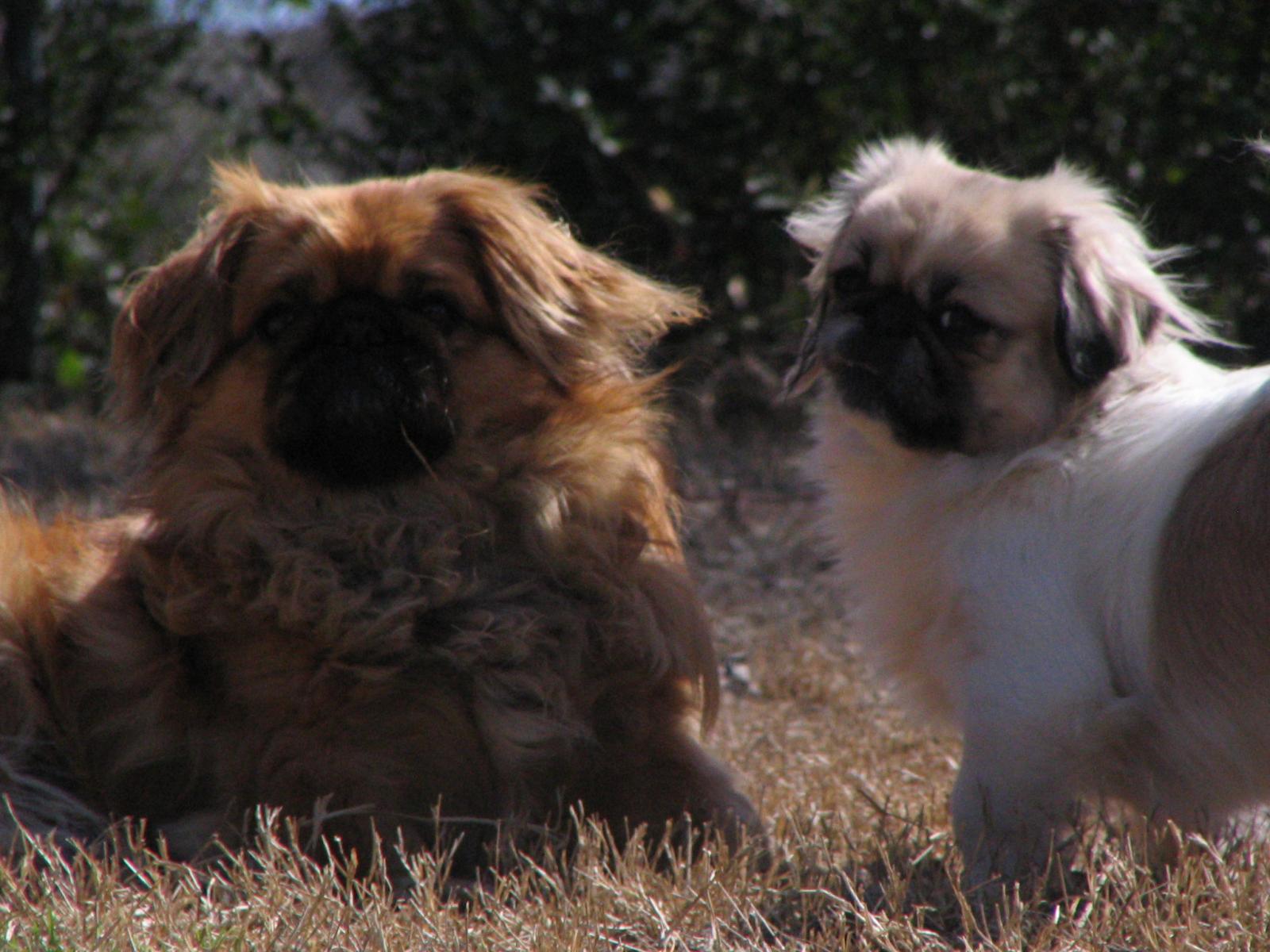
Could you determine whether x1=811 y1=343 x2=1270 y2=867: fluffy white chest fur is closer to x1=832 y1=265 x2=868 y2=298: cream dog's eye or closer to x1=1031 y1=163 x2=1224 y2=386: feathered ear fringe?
A: x1=1031 y1=163 x2=1224 y2=386: feathered ear fringe

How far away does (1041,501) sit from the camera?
251cm

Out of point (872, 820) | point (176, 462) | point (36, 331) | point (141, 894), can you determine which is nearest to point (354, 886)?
point (141, 894)

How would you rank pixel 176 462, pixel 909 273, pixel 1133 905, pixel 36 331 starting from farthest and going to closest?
1. pixel 36 331
2. pixel 176 462
3. pixel 909 273
4. pixel 1133 905

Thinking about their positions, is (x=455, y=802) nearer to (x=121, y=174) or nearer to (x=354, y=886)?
(x=354, y=886)

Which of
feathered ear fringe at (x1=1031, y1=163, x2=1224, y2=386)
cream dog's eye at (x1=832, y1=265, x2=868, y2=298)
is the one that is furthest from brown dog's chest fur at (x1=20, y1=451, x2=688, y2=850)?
feathered ear fringe at (x1=1031, y1=163, x2=1224, y2=386)

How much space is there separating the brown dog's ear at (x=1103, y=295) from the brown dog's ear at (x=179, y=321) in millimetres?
1452

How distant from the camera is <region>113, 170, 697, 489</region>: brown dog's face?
8.85 ft

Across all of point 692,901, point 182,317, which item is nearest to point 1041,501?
point 692,901

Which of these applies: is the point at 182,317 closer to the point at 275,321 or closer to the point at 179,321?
the point at 179,321

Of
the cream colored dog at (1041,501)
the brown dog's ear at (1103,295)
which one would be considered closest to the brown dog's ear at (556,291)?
the cream colored dog at (1041,501)

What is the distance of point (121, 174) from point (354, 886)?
222 inches

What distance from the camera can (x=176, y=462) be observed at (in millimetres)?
2846

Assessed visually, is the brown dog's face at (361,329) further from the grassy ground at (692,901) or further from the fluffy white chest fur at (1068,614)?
the grassy ground at (692,901)

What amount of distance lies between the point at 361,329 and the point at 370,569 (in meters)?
0.43
